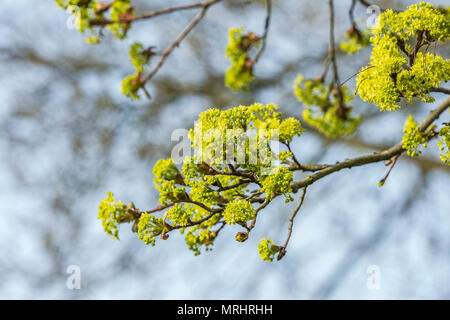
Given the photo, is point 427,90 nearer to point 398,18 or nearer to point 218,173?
point 398,18

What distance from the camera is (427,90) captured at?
53.7 inches

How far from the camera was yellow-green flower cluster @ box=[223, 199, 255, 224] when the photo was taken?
1258mm

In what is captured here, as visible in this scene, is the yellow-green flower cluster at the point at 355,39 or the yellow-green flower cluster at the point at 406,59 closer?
the yellow-green flower cluster at the point at 406,59

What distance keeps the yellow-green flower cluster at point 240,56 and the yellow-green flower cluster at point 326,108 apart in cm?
27

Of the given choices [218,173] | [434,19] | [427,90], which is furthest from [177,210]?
[434,19]

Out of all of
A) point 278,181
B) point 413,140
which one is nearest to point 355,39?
point 413,140

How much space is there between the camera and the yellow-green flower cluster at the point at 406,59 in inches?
52.7

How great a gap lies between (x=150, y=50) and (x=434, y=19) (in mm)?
1230

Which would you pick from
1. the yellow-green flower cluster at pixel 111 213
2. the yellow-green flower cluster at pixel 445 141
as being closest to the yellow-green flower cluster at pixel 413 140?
the yellow-green flower cluster at pixel 445 141

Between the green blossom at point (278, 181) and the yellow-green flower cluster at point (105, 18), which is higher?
the yellow-green flower cluster at point (105, 18)

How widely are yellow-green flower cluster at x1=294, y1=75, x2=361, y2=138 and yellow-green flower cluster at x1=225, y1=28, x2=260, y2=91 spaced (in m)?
0.27

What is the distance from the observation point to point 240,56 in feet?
7.22

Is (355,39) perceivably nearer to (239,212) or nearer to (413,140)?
(413,140)

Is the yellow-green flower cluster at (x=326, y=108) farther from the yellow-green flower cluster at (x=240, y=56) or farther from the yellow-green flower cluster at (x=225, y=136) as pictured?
the yellow-green flower cluster at (x=225, y=136)
